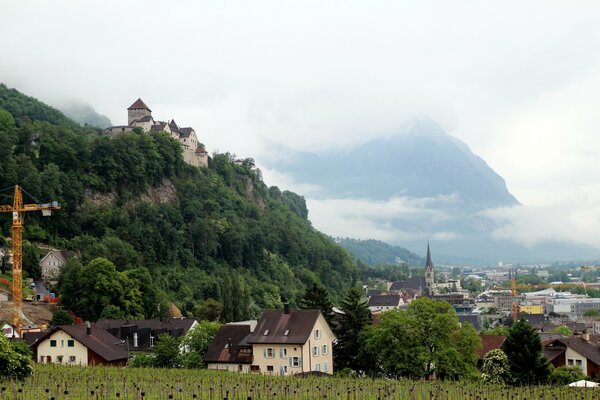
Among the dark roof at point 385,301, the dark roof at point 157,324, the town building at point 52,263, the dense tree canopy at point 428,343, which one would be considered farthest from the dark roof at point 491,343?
the dark roof at point 385,301

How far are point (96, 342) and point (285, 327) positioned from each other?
17276 mm

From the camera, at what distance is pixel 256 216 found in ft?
543

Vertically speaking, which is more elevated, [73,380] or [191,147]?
[191,147]

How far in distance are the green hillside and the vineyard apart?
142 ft

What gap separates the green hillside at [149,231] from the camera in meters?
95.4

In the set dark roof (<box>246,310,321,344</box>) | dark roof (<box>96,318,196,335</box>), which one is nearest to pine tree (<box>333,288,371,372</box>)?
dark roof (<box>246,310,321,344</box>)

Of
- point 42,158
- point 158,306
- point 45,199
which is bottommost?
point 158,306

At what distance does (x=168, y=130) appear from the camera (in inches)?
6649

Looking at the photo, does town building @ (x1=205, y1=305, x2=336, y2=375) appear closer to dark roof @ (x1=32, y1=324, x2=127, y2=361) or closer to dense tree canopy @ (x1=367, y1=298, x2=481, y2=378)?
dense tree canopy @ (x1=367, y1=298, x2=481, y2=378)

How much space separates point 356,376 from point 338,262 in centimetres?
11839

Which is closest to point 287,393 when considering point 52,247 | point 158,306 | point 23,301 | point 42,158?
point 158,306

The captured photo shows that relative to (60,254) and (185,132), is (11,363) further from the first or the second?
(185,132)

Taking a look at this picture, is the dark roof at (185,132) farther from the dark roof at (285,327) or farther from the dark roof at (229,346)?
the dark roof at (285,327)

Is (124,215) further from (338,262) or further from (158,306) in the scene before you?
(338,262)
